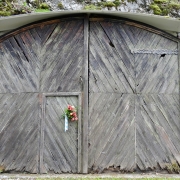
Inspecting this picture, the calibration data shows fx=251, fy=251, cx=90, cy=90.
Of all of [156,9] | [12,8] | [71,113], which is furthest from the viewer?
[156,9]

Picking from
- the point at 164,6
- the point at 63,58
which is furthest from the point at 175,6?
the point at 63,58

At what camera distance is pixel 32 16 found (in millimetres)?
5027

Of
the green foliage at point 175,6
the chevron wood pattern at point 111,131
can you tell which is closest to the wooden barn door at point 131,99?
the chevron wood pattern at point 111,131

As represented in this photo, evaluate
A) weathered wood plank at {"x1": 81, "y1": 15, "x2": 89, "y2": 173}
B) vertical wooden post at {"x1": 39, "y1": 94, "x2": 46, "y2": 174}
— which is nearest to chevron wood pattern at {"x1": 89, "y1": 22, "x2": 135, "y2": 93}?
weathered wood plank at {"x1": 81, "y1": 15, "x2": 89, "y2": 173}

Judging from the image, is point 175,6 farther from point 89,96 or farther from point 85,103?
point 85,103

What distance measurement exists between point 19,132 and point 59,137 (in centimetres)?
83

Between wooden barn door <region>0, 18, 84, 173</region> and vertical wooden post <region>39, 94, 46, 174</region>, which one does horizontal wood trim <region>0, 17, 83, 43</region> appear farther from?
vertical wooden post <region>39, 94, 46, 174</region>

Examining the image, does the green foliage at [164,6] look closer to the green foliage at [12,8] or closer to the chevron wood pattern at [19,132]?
the green foliage at [12,8]

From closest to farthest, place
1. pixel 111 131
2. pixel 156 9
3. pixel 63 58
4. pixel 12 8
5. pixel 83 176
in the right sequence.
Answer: pixel 83 176
pixel 111 131
pixel 63 58
pixel 12 8
pixel 156 9

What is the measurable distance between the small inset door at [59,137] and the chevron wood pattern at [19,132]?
184 millimetres

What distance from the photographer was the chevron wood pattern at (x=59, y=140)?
4.98 m

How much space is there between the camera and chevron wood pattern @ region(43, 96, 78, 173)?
498 cm

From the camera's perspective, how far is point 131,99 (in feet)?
16.9

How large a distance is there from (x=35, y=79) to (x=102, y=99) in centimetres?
145
